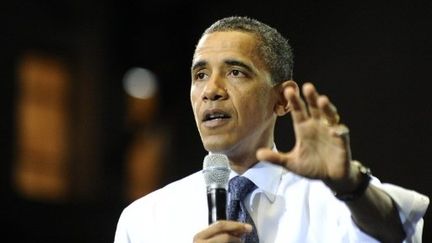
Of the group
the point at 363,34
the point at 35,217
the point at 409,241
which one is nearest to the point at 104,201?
the point at 35,217

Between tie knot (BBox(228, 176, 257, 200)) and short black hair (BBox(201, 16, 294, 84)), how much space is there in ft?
1.16

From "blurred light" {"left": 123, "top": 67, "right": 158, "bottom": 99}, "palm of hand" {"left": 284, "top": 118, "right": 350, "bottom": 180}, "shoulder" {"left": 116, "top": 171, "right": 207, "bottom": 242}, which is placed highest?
"palm of hand" {"left": 284, "top": 118, "right": 350, "bottom": 180}

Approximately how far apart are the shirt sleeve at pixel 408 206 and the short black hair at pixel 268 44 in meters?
0.59

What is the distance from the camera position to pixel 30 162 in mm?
6891

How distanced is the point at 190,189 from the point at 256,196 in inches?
9.6

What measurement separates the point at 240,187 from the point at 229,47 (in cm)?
42

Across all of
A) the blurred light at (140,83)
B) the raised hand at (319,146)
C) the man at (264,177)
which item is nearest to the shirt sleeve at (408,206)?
the man at (264,177)

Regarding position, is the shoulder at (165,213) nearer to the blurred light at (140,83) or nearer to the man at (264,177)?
the man at (264,177)

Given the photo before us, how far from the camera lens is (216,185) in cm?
188

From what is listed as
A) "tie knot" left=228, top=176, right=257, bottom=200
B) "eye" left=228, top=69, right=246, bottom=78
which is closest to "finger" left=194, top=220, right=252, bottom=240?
"tie knot" left=228, top=176, right=257, bottom=200

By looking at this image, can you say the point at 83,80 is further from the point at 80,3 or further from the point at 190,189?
the point at 190,189

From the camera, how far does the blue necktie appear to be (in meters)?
2.08

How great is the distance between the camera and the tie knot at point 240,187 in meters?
2.18

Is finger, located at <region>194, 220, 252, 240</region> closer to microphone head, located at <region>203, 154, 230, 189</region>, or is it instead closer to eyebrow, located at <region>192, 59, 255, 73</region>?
microphone head, located at <region>203, 154, 230, 189</region>
